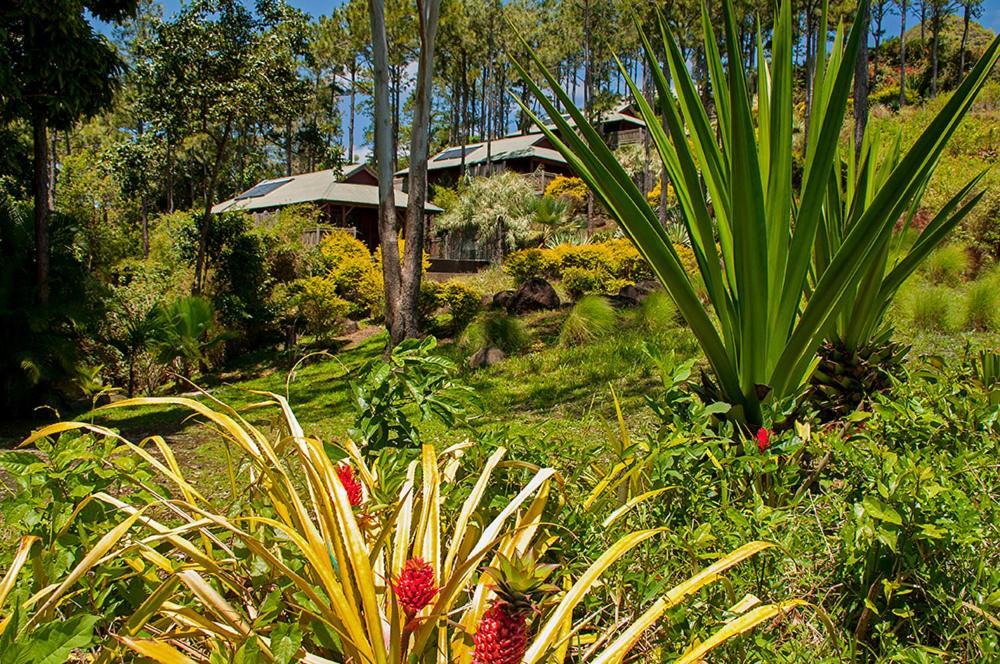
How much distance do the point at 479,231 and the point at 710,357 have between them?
920 inches

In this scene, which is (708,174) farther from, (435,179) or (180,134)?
(435,179)

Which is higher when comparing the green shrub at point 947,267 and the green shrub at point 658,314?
the green shrub at point 947,267

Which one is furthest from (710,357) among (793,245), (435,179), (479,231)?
(435,179)

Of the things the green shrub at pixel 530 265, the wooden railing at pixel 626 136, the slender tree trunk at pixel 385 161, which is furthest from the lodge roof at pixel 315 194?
the slender tree trunk at pixel 385 161

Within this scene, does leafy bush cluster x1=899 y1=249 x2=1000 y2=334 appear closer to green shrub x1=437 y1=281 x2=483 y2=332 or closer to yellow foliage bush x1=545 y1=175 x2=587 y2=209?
green shrub x1=437 y1=281 x2=483 y2=332

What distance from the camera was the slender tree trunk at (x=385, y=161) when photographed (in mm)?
8953

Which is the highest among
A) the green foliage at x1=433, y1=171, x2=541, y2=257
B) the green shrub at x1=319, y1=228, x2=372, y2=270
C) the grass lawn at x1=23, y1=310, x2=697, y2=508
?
the green foliage at x1=433, y1=171, x2=541, y2=257

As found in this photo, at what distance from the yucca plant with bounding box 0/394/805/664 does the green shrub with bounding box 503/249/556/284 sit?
43.7 ft

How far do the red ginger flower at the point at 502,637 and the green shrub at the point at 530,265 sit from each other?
541 inches

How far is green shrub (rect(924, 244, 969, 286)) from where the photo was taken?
32.4ft

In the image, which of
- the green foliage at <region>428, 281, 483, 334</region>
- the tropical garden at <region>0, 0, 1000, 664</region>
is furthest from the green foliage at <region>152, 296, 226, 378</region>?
the tropical garden at <region>0, 0, 1000, 664</region>

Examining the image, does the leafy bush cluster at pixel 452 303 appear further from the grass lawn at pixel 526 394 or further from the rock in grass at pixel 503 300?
the grass lawn at pixel 526 394

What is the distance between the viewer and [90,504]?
150 centimetres

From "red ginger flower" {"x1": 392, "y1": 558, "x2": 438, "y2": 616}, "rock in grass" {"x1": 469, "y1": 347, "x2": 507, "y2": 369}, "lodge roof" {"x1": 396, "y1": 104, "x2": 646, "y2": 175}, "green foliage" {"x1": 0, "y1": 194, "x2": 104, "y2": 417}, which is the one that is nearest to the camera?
"red ginger flower" {"x1": 392, "y1": 558, "x2": 438, "y2": 616}
